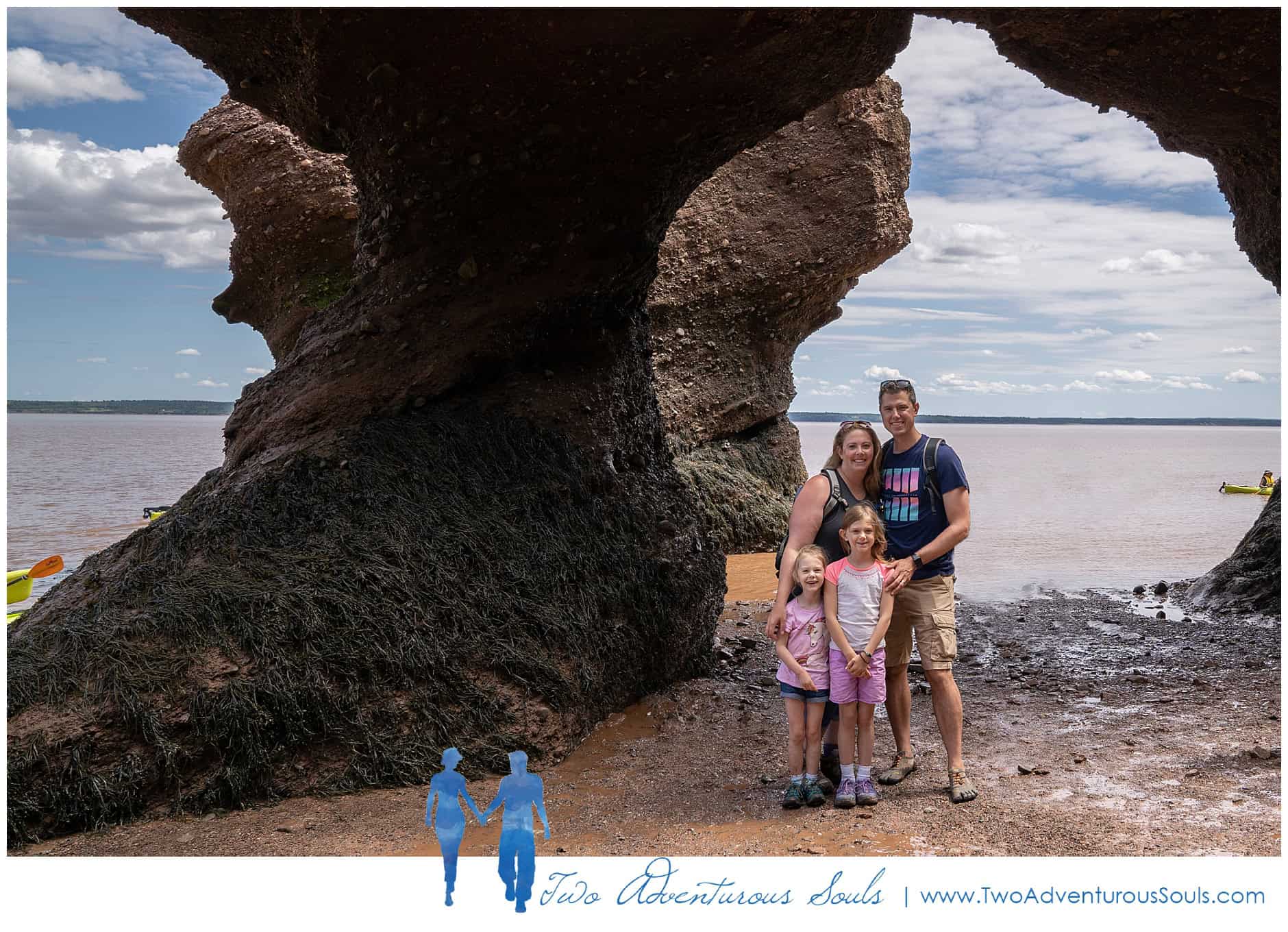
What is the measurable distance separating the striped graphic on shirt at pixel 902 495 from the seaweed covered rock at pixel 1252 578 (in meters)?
5.93

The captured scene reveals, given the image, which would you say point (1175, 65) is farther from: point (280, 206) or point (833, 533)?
point (280, 206)

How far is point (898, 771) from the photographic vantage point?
192 inches

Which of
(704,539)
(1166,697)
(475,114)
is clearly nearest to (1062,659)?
(1166,697)

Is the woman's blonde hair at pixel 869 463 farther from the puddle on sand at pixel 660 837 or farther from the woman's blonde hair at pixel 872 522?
the puddle on sand at pixel 660 837

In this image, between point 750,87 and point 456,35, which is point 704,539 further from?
point 456,35

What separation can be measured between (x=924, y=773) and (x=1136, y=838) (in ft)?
3.51

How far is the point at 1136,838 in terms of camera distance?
407 centimetres

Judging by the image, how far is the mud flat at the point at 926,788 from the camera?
417cm

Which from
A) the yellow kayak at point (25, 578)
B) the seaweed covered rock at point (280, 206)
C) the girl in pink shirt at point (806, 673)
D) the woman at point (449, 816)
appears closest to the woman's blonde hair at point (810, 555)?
the girl in pink shirt at point (806, 673)

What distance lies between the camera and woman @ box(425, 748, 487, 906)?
3324mm

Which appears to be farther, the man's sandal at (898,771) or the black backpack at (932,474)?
the man's sandal at (898,771)

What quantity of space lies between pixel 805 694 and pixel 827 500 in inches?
33.4

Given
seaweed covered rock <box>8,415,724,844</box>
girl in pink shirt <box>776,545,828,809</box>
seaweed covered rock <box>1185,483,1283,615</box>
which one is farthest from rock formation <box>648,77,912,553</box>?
girl in pink shirt <box>776,545,828,809</box>

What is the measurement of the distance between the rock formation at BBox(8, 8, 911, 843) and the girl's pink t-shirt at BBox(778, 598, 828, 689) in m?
1.47
